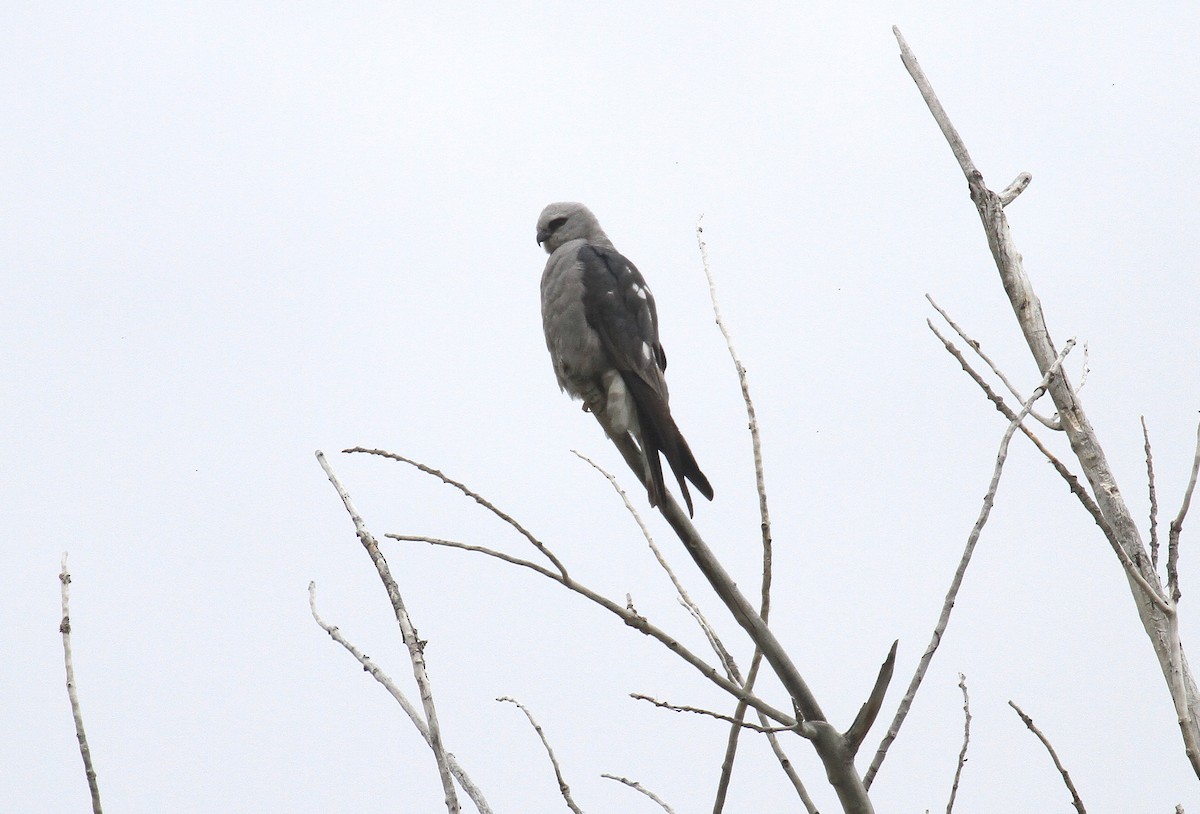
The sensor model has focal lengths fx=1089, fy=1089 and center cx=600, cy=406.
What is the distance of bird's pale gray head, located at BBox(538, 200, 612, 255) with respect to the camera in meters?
5.64

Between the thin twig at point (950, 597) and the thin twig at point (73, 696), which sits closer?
the thin twig at point (73, 696)

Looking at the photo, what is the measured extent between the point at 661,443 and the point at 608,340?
733mm

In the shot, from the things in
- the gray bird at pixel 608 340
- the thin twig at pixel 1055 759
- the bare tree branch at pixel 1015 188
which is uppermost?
the gray bird at pixel 608 340

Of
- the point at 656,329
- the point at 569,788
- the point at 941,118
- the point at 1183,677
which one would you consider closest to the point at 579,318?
the point at 656,329

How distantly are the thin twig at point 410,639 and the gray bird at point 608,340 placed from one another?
1.90 metres

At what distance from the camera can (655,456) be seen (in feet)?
12.5

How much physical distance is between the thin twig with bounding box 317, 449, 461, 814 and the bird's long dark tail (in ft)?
4.37

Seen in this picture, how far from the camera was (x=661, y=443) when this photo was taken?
391cm

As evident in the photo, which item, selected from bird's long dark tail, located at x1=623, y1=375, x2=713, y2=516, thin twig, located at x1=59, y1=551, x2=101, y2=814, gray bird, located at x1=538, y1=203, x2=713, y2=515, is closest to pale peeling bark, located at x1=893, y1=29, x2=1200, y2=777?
bird's long dark tail, located at x1=623, y1=375, x2=713, y2=516

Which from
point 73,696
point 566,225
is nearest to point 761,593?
point 73,696

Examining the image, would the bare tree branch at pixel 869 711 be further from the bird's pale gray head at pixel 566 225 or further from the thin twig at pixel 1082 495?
the bird's pale gray head at pixel 566 225

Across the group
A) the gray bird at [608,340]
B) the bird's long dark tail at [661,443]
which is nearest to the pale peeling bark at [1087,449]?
the bird's long dark tail at [661,443]

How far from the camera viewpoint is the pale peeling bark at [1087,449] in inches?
97.2

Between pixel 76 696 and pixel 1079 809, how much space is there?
2.01 m
